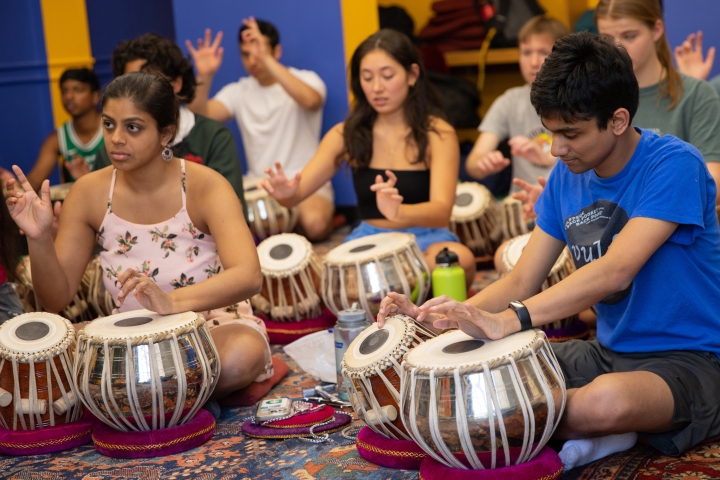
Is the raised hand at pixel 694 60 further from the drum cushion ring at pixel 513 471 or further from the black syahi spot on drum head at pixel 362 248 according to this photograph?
the drum cushion ring at pixel 513 471

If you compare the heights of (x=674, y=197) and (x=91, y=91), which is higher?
(x=91, y=91)

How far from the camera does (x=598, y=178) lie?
234 cm

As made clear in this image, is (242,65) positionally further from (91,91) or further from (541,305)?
(541,305)

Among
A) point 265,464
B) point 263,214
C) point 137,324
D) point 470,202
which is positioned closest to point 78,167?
point 263,214

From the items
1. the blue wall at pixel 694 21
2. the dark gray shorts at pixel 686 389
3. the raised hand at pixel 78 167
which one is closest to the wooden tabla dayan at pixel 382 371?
the dark gray shorts at pixel 686 389

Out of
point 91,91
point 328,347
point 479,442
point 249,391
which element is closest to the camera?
point 479,442

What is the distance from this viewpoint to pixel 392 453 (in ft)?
7.93

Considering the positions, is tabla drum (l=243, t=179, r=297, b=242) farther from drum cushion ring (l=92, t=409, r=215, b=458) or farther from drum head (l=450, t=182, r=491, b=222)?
drum cushion ring (l=92, t=409, r=215, b=458)

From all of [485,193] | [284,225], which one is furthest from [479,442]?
[284,225]

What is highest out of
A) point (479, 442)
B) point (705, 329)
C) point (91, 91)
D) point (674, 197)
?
point (91, 91)

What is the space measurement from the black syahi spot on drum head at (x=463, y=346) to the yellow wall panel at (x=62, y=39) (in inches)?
199

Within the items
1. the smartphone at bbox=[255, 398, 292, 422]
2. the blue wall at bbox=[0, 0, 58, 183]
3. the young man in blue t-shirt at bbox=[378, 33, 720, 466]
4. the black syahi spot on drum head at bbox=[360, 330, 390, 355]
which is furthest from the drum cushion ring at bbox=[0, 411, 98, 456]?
the blue wall at bbox=[0, 0, 58, 183]

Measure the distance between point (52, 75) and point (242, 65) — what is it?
140cm

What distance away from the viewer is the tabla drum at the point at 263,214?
5.60 meters
